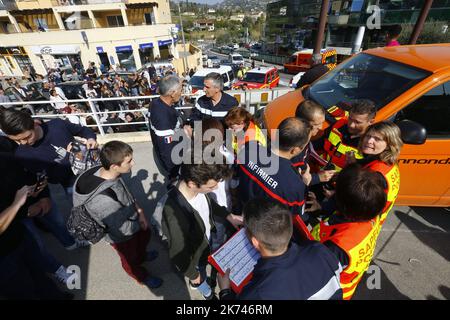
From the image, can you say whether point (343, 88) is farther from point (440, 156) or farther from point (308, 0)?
point (308, 0)

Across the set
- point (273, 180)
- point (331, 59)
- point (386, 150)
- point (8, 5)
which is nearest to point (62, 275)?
point (273, 180)

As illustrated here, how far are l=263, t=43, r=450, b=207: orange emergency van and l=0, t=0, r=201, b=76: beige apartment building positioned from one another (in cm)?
2984

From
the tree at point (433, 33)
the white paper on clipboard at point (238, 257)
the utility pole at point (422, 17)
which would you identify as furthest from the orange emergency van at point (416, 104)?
the tree at point (433, 33)

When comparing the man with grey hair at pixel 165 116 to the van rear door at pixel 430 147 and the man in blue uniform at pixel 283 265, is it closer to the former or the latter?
the man in blue uniform at pixel 283 265

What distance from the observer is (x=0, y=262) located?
69.7 inches

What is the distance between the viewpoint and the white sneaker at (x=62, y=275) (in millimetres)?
2598

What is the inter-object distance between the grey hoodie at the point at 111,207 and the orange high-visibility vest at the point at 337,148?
2.32 metres

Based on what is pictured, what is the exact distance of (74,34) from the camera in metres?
25.1

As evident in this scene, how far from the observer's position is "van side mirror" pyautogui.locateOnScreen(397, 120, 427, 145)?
7.54 feet

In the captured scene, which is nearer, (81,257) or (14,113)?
(14,113)

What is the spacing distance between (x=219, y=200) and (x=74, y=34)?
103 ft

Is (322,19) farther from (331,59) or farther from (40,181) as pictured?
(331,59)

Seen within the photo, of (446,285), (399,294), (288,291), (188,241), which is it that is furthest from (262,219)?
(446,285)

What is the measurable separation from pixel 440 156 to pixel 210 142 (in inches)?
103
